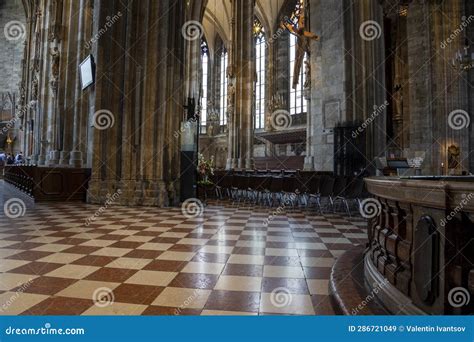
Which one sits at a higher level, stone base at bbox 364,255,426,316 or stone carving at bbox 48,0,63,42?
stone carving at bbox 48,0,63,42

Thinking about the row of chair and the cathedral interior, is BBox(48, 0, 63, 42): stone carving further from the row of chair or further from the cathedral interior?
the row of chair

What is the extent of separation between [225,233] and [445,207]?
3.82 m

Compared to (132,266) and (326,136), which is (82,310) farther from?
(326,136)

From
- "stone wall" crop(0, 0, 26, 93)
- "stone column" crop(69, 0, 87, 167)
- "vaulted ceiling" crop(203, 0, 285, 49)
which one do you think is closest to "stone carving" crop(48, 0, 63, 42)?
"stone column" crop(69, 0, 87, 167)

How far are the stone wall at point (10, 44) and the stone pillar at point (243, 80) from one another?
76.8ft

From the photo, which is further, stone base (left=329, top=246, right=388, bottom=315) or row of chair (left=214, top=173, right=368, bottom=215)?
row of chair (left=214, top=173, right=368, bottom=215)

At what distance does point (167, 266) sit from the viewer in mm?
3170

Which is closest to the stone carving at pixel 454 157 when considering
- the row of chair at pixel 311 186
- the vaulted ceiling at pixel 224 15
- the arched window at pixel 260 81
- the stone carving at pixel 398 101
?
the stone carving at pixel 398 101

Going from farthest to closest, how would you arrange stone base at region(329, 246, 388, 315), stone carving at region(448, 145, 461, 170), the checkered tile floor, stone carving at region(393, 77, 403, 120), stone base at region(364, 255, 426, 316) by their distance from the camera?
stone carving at region(393, 77, 403, 120)
stone carving at region(448, 145, 461, 170)
the checkered tile floor
stone base at region(329, 246, 388, 315)
stone base at region(364, 255, 426, 316)

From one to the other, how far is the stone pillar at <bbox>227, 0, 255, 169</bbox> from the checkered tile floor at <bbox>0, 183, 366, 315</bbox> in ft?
42.0

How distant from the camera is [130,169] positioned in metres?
9.18

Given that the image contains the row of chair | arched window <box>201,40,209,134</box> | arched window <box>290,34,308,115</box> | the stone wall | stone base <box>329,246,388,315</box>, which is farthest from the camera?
arched window <box>201,40,209,134</box>

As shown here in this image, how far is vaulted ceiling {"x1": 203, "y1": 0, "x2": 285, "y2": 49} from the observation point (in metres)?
28.1

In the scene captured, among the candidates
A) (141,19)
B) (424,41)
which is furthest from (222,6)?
(141,19)
